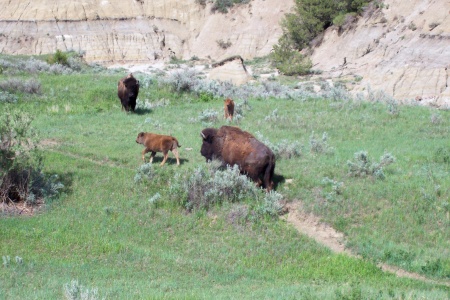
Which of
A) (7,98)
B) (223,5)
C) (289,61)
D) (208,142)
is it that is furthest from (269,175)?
(223,5)

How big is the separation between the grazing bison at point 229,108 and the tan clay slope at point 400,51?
15116 mm

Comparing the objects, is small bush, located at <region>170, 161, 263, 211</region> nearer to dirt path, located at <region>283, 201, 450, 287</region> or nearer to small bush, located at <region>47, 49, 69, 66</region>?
dirt path, located at <region>283, 201, 450, 287</region>

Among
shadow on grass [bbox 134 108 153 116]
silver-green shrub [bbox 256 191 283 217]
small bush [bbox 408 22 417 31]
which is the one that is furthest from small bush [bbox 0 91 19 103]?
small bush [bbox 408 22 417 31]

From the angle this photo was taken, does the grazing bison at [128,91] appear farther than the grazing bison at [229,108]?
Yes

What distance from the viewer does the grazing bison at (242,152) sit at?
1425 cm

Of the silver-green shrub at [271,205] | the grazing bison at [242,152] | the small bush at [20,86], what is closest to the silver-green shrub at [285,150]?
the grazing bison at [242,152]

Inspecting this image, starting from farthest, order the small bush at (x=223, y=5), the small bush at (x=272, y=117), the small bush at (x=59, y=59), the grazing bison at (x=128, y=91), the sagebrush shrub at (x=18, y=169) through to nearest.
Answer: the small bush at (x=223, y=5) → the small bush at (x=59, y=59) → the grazing bison at (x=128, y=91) → the small bush at (x=272, y=117) → the sagebrush shrub at (x=18, y=169)

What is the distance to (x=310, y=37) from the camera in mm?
57375

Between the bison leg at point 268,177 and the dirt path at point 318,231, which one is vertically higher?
the bison leg at point 268,177

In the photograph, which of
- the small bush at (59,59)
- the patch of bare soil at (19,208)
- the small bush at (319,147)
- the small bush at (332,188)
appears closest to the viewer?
the patch of bare soil at (19,208)

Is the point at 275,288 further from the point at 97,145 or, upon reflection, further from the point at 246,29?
the point at 246,29

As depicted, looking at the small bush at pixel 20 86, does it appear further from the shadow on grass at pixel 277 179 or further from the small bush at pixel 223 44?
the small bush at pixel 223 44

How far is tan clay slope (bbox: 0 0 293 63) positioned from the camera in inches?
2749

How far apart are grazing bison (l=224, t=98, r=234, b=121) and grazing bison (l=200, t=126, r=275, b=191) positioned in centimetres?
637
